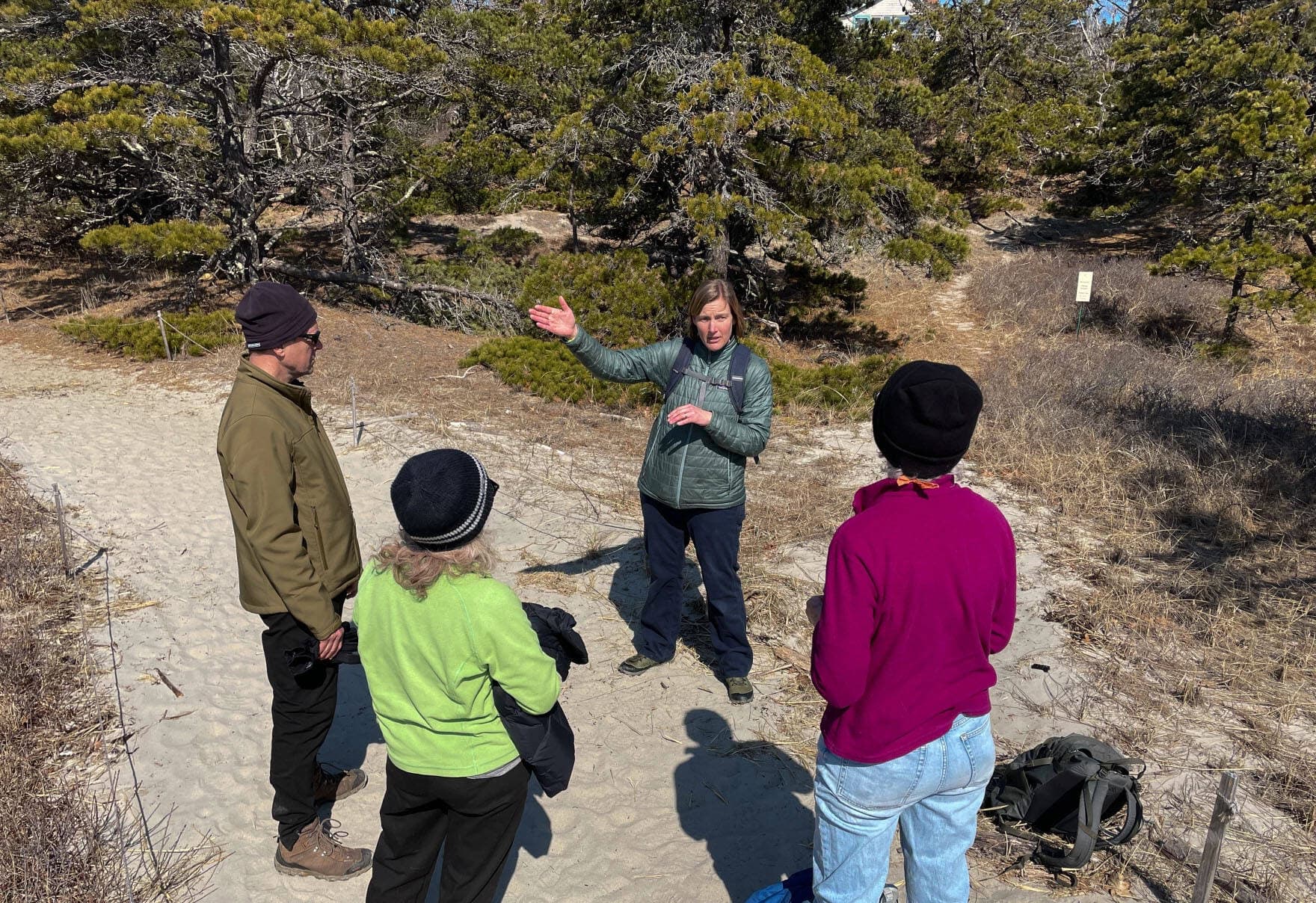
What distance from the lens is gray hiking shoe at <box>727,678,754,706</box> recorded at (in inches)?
158

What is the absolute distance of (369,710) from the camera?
13.0ft

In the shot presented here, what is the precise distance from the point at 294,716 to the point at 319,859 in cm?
59

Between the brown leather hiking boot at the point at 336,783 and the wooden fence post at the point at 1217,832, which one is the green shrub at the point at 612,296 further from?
the wooden fence post at the point at 1217,832

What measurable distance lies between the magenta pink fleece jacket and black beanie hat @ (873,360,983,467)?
3.5 inches

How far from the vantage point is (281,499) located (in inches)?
98.0

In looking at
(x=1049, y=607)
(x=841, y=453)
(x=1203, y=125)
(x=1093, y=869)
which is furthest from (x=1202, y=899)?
(x=1203, y=125)

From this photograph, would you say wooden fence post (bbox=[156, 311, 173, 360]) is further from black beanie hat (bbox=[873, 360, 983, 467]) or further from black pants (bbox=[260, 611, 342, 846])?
black beanie hat (bbox=[873, 360, 983, 467])

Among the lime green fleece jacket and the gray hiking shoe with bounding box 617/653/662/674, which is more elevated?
the lime green fleece jacket

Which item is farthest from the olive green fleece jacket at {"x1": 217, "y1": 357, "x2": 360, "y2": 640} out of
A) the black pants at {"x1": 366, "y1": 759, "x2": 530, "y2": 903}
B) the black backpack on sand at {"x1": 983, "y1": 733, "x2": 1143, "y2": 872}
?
the black backpack on sand at {"x1": 983, "y1": 733, "x2": 1143, "y2": 872}

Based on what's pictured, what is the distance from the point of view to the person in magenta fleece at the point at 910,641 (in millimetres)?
1734

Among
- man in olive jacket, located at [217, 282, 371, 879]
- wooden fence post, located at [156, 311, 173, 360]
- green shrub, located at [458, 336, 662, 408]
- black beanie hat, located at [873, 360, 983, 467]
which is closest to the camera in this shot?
black beanie hat, located at [873, 360, 983, 467]

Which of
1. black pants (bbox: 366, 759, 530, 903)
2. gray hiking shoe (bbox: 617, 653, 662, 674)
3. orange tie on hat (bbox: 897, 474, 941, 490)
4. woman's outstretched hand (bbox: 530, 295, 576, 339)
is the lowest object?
gray hiking shoe (bbox: 617, 653, 662, 674)

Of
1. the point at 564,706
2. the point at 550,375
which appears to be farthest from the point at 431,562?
the point at 550,375

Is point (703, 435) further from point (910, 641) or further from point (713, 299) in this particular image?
point (910, 641)
